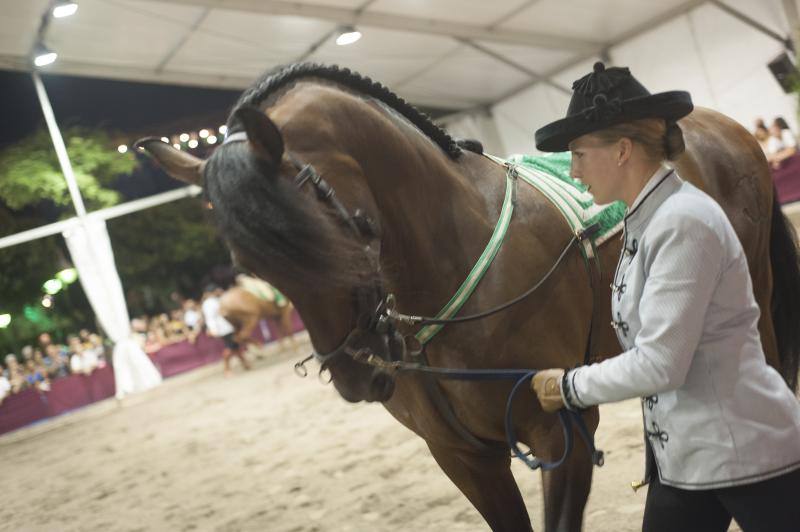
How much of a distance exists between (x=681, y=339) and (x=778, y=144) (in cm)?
986

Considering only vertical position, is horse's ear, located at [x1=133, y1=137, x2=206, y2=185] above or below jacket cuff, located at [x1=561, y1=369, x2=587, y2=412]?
above

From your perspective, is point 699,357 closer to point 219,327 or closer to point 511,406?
point 511,406

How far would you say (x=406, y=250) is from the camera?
6.49 feet

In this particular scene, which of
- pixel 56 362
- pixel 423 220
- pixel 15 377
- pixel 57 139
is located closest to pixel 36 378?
pixel 15 377

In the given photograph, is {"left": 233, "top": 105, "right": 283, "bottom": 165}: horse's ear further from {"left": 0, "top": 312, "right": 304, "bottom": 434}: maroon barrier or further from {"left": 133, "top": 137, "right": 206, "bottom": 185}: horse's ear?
{"left": 0, "top": 312, "right": 304, "bottom": 434}: maroon barrier

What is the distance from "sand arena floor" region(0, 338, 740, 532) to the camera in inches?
139

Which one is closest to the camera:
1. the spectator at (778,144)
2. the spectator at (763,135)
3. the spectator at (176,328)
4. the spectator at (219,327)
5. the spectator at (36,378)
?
the spectator at (778,144)

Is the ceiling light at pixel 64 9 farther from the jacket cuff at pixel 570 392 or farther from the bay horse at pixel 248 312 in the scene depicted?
the jacket cuff at pixel 570 392

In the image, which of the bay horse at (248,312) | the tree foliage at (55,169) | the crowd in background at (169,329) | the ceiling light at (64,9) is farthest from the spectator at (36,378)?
the ceiling light at (64,9)

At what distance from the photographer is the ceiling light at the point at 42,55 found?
35.8 feet

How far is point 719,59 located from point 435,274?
1171 centimetres

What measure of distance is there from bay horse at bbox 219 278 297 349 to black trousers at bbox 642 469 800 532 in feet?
37.9

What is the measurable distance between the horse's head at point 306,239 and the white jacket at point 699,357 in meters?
0.56

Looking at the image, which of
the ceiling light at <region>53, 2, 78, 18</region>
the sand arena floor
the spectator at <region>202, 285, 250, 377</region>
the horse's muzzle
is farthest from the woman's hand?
the spectator at <region>202, 285, 250, 377</region>
